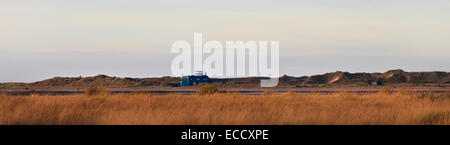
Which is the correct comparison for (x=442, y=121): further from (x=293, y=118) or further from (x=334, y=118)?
(x=293, y=118)

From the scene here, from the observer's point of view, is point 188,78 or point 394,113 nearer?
point 394,113

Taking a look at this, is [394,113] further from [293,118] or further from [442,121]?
[293,118]

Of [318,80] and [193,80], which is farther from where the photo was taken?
[318,80]

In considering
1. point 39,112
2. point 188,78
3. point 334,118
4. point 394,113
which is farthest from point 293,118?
point 188,78

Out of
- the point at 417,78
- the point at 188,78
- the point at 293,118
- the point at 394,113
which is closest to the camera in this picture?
the point at 293,118

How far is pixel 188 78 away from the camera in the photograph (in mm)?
92750
